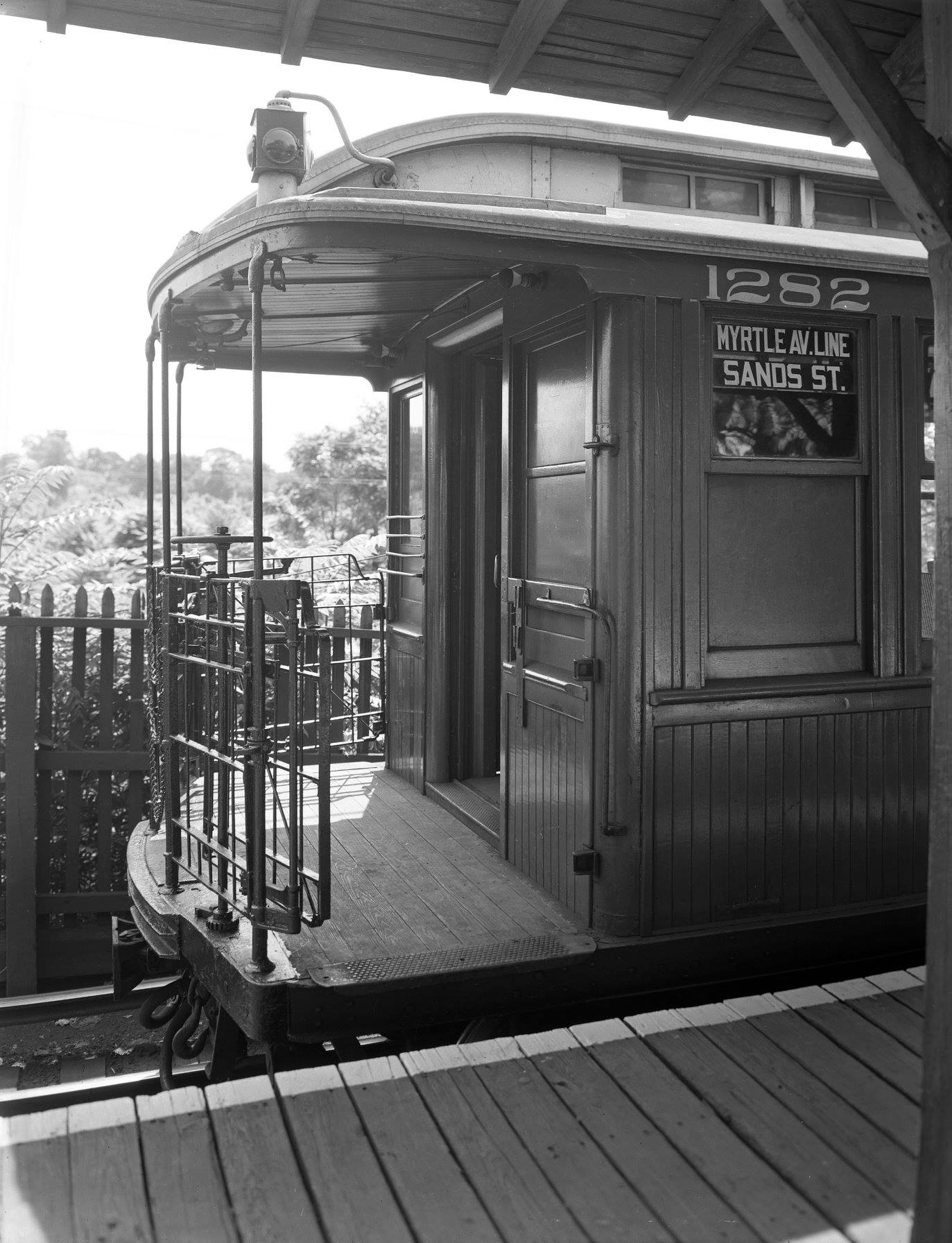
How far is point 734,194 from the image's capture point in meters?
6.11

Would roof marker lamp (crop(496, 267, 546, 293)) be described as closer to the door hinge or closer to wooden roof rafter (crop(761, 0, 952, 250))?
the door hinge

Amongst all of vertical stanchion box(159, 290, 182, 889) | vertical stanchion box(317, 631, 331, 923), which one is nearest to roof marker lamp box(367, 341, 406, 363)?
vertical stanchion box(159, 290, 182, 889)

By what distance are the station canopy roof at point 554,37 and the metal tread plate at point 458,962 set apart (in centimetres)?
262

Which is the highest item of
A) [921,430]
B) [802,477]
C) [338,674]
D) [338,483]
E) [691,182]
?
[691,182]

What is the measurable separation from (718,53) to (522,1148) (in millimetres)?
2884

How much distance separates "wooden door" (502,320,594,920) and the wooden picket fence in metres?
2.72

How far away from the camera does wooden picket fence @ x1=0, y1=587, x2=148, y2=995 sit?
612 cm

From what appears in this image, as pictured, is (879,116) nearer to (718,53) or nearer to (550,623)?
(718,53)

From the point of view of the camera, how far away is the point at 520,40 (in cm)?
297

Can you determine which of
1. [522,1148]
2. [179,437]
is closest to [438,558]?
[179,437]

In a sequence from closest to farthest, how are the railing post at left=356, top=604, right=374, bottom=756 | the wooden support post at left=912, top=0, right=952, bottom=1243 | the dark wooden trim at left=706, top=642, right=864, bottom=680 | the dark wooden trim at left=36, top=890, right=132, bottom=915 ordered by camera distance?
the wooden support post at left=912, top=0, right=952, bottom=1243, the dark wooden trim at left=706, top=642, right=864, bottom=680, the dark wooden trim at left=36, top=890, right=132, bottom=915, the railing post at left=356, top=604, right=374, bottom=756

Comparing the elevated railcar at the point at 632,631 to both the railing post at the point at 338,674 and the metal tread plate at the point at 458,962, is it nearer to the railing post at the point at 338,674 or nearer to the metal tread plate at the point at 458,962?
the metal tread plate at the point at 458,962

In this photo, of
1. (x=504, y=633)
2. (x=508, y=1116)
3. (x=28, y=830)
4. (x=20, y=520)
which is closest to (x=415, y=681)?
(x=504, y=633)

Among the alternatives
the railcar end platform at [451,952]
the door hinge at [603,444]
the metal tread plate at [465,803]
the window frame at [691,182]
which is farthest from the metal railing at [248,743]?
the window frame at [691,182]
